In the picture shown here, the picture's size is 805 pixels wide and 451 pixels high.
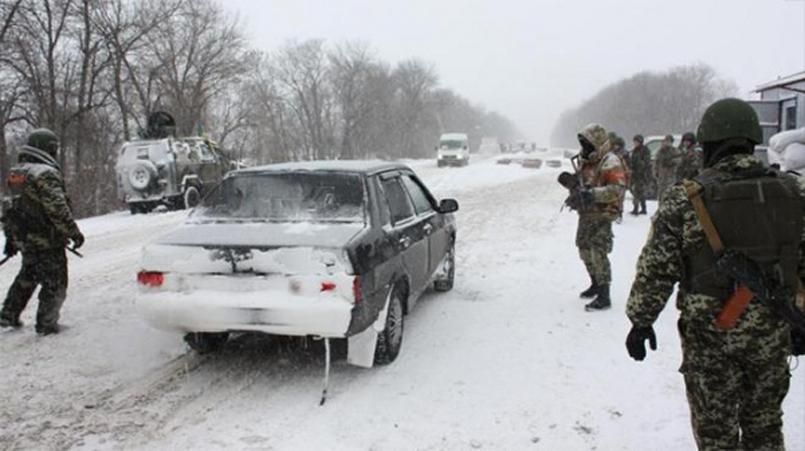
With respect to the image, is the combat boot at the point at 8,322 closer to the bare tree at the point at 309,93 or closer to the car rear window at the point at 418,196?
the car rear window at the point at 418,196

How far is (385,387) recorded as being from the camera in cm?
462

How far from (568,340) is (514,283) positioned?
2.23m

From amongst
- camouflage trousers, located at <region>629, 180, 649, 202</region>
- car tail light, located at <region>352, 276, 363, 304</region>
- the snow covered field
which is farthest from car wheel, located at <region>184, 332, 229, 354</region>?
camouflage trousers, located at <region>629, 180, 649, 202</region>

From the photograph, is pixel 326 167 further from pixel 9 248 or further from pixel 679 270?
pixel 679 270

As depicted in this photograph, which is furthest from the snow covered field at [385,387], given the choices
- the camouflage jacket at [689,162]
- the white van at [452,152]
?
the white van at [452,152]

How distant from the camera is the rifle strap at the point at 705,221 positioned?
8.86ft

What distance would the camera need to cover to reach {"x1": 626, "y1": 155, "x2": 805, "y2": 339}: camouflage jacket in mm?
2758

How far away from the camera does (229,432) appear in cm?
393

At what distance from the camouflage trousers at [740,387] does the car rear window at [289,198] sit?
2.75 m

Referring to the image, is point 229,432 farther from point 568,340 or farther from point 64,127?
point 64,127

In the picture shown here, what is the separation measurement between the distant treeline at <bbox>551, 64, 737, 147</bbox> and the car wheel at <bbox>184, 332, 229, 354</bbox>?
9373 cm

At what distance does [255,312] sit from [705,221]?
282 centimetres

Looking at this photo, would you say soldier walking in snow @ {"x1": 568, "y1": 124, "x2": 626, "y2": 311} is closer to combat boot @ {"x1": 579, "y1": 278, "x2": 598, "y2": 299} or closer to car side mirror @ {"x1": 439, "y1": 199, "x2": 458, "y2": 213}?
combat boot @ {"x1": 579, "y1": 278, "x2": 598, "y2": 299}

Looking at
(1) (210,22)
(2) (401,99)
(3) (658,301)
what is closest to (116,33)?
(1) (210,22)
